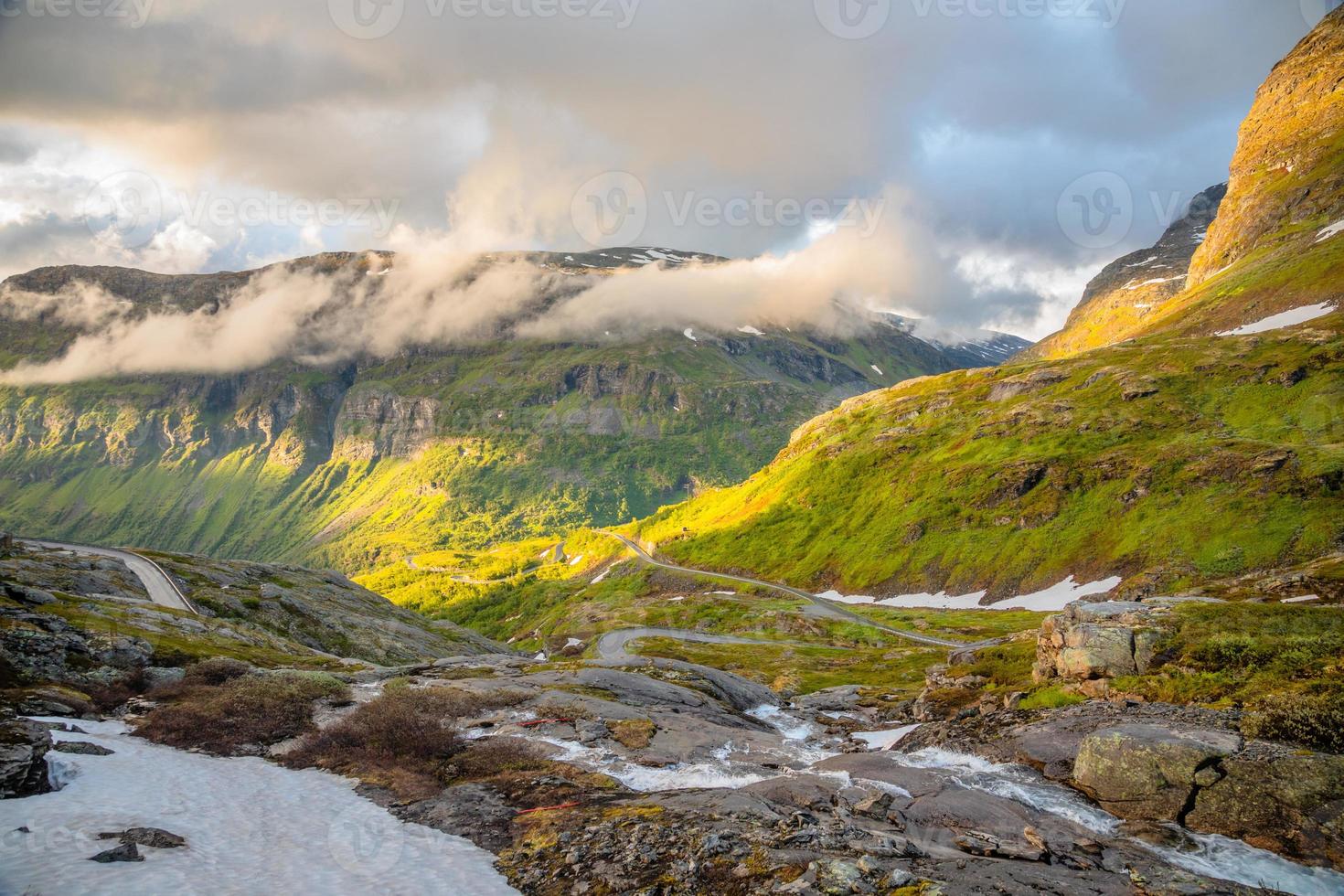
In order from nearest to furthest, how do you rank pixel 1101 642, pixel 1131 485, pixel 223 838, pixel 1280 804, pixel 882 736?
pixel 1280 804
pixel 223 838
pixel 1101 642
pixel 882 736
pixel 1131 485

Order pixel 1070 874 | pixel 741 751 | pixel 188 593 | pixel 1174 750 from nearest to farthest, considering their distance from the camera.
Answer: pixel 1070 874 < pixel 1174 750 < pixel 741 751 < pixel 188 593

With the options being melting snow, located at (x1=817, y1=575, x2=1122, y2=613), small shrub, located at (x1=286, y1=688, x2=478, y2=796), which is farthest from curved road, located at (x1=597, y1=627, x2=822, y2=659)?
small shrub, located at (x1=286, y1=688, x2=478, y2=796)

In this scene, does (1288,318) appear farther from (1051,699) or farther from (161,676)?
(161,676)

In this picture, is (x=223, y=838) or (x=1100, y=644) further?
(x=1100, y=644)

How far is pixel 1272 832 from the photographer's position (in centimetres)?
1717

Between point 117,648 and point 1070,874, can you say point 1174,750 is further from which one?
point 117,648

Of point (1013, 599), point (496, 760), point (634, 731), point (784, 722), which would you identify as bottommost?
point (1013, 599)

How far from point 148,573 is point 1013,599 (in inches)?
6090

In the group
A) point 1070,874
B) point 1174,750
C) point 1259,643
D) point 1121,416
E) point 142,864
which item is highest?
point 1121,416

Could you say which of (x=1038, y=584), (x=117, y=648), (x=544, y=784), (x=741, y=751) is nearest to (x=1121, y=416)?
(x=1038, y=584)

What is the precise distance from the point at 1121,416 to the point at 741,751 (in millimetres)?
173070

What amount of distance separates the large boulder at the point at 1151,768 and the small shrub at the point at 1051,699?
24.2 ft

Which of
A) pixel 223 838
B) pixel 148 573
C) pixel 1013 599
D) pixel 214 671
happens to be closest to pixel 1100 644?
pixel 223 838

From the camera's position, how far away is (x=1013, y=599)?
13800 centimetres
